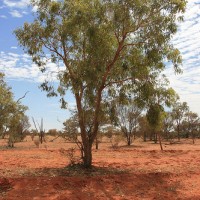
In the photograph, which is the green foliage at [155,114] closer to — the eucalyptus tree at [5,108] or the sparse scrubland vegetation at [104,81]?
the sparse scrubland vegetation at [104,81]

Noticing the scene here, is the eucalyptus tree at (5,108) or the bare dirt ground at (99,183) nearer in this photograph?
the bare dirt ground at (99,183)

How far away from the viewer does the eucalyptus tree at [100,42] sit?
540 inches

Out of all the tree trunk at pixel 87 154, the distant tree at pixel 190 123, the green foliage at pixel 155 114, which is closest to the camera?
the green foliage at pixel 155 114

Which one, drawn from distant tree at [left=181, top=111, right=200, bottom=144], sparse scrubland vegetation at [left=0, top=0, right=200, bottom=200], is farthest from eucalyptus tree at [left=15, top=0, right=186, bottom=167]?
distant tree at [left=181, top=111, right=200, bottom=144]

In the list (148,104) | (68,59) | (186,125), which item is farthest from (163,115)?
(186,125)

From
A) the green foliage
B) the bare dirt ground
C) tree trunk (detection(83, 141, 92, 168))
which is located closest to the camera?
A: the bare dirt ground

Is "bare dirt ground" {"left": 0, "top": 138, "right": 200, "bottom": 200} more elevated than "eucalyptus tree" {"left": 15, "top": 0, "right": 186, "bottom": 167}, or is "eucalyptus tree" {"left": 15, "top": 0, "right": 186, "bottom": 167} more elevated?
"eucalyptus tree" {"left": 15, "top": 0, "right": 186, "bottom": 167}

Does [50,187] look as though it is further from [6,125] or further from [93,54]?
[6,125]

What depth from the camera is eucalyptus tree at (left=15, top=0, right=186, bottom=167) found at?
45.0ft

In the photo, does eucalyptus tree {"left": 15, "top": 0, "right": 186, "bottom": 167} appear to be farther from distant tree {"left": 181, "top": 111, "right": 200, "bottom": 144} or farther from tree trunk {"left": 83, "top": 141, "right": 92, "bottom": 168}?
distant tree {"left": 181, "top": 111, "right": 200, "bottom": 144}

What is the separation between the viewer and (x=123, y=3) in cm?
1345

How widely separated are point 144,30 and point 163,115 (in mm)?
3847

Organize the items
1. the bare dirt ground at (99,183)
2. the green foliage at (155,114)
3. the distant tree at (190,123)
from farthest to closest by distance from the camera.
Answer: the distant tree at (190,123)
the green foliage at (155,114)
the bare dirt ground at (99,183)

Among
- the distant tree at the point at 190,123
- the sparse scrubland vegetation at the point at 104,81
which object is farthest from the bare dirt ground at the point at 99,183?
the distant tree at the point at 190,123
